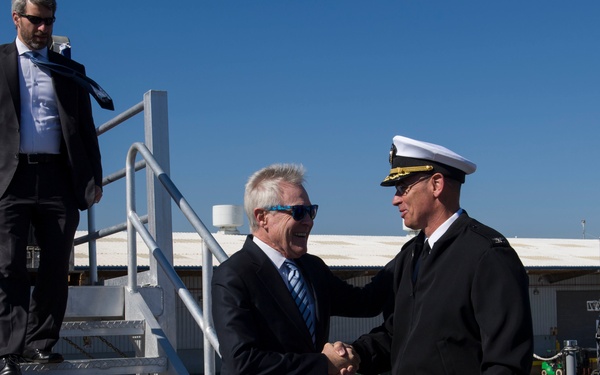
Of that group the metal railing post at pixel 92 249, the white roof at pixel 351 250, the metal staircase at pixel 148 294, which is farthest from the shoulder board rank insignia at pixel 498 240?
the white roof at pixel 351 250

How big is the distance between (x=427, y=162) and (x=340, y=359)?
Answer: 672 millimetres

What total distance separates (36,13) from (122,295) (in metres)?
1.70

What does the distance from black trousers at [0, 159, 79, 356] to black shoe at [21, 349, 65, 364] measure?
0.02m

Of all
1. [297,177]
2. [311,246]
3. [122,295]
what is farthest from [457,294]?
[311,246]

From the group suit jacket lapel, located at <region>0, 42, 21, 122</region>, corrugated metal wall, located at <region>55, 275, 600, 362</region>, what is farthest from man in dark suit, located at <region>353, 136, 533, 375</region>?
corrugated metal wall, located at <region>55, 275, 600, 362</region>

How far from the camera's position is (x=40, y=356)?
4.20 metres

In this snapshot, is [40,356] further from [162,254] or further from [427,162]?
[427,162]

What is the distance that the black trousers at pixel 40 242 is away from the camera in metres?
4.09

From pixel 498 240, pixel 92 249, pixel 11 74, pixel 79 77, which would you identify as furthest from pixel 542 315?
pixel 498 240

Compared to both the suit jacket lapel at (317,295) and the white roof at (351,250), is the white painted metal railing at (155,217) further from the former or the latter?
the white roof at (351,250)

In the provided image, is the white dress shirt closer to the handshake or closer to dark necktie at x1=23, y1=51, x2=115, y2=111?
dark necktie at x1=23, y1=51, x2=115, y2=111

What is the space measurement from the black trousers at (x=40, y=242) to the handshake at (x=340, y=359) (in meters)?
1.78

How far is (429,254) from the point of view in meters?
2.77

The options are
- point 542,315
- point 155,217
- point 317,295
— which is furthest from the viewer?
point 542,315
